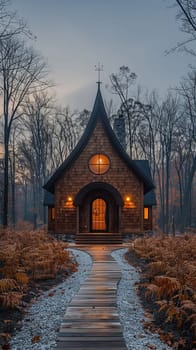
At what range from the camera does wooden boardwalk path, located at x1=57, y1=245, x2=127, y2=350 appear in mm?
4457

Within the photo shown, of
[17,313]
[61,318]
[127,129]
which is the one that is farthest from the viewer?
[127,129]

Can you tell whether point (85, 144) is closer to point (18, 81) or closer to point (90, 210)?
point (90, 210)

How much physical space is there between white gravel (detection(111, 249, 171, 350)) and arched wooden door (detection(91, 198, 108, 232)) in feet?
32.2

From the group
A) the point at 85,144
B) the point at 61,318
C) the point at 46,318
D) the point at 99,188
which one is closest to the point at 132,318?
the point at 61,318

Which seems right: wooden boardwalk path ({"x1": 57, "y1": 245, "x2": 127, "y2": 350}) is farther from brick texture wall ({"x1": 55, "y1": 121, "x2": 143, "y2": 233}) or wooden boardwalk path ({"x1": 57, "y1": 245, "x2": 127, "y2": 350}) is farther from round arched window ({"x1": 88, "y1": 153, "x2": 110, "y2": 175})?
round arched window ({"x1": 88, "y1": 153, "x2": 110, "y2": 175})

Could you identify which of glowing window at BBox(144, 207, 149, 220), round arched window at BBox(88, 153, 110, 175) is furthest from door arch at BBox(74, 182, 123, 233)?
glowing window at BBox(144, 207, 149, 220)

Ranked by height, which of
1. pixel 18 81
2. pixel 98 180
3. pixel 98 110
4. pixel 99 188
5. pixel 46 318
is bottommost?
pixel 46 318

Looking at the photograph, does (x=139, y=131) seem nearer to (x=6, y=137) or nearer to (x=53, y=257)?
(x=6, y=137)

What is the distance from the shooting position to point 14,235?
11.4 m

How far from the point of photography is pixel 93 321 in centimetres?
523

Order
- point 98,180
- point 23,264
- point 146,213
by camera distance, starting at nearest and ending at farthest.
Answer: point 23,264
point 98,180
point 146,213

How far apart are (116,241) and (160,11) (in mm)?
11248

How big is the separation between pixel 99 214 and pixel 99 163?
3.03 m

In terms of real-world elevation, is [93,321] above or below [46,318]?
above
